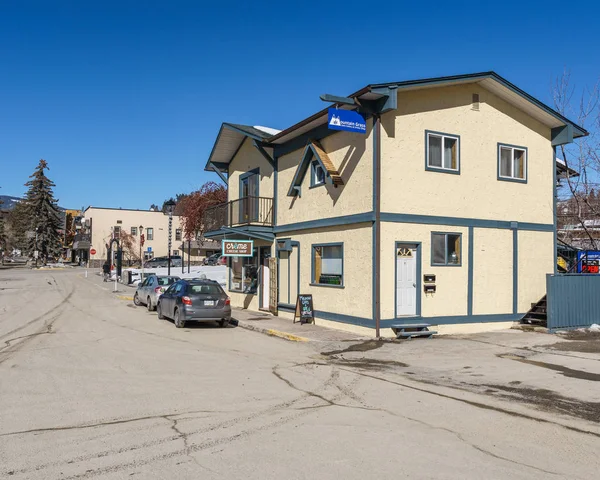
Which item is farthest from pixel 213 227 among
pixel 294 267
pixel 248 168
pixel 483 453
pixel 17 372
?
pixel 483 453

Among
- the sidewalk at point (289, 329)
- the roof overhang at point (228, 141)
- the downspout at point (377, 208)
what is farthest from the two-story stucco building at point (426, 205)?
the roof overhang at point (228, 141)

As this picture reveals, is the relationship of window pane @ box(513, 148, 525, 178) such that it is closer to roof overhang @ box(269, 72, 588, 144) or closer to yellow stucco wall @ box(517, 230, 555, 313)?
roof overhang @ box(269, 72, 588, 144)

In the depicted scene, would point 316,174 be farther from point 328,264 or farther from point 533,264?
point 533,264

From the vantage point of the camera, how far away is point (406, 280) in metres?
14.5

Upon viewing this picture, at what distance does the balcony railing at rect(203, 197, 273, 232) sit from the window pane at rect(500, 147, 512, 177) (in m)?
8.46

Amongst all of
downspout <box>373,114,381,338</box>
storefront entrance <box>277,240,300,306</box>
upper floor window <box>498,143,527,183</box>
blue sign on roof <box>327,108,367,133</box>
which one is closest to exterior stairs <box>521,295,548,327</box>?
upper floor window <box>498,143,527,183</box>

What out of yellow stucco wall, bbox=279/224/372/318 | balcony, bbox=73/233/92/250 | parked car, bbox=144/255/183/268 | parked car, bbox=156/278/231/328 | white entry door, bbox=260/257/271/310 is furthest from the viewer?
balcony, bbox=73/233/92/250

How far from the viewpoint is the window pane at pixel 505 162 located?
54.1ft

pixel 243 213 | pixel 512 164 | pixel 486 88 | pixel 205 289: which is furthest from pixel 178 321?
pixel 486 88

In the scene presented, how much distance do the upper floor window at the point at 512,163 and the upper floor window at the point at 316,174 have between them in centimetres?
548

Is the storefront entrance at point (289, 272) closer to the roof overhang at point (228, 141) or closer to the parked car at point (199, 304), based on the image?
the parked car at point (199, 304)

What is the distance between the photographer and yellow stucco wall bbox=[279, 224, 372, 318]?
1429 cm

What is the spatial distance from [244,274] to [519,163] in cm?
1168

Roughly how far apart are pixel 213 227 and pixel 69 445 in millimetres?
18871
